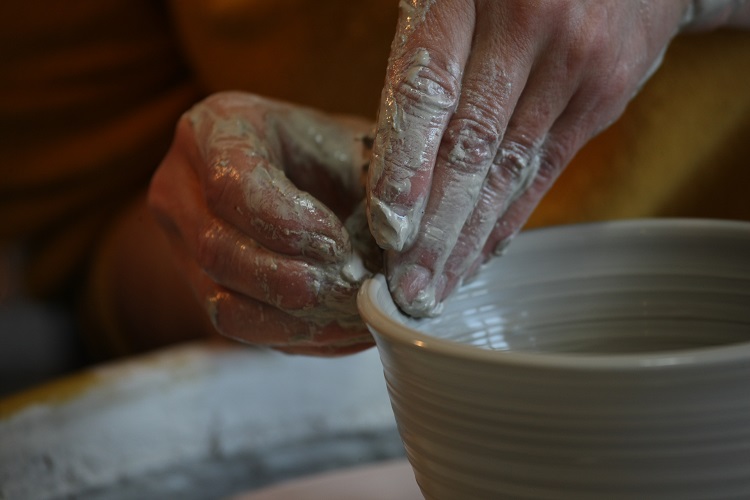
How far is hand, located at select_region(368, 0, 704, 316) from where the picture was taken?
448mm

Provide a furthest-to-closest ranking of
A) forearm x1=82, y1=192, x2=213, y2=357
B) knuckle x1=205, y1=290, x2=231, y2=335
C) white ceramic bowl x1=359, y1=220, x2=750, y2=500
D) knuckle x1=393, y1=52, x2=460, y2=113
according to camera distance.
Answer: forearm x1=82, y1=192, x2=213, y2=357, knuckle x1=205, y1=290, x2=231, y2=335, knuckle x1=393, y1=52, x2=460, y2=113, white ceramic bowl x1=359, y1=220, x2=750, y2=500

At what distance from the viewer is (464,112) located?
46 cm

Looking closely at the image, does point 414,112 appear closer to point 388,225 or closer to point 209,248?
point 388,225

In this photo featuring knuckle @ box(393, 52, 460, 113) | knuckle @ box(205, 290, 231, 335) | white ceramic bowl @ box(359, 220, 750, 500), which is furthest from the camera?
knuckle @ box(205, 290, 231, 335)

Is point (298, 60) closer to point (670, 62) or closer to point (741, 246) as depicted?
point (670, 62)

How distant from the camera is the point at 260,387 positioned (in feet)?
3.13

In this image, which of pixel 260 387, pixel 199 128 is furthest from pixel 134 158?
pixel 199 128

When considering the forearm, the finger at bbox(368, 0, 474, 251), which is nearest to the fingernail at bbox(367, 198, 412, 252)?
the finger at bbox(368, 0, 474, 251)

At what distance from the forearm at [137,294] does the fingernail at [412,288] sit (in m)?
0.67

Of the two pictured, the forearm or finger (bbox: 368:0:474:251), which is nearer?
finger (bbox: 368:0:474:251)

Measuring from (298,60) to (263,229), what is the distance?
1.51 feet

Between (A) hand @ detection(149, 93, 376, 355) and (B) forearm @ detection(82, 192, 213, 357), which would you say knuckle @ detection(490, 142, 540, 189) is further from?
(B) forearm @ detection(82, 192, 213, 357)

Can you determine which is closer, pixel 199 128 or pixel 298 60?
pixel 199 128

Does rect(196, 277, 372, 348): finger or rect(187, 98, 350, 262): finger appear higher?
rect(187, 98, 350, 262): finger
